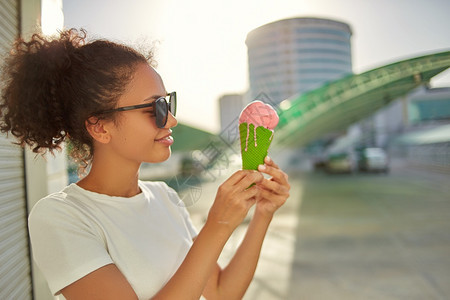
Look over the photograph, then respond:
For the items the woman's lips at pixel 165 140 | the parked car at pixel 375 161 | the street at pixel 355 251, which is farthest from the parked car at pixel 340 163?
the woman's lips at pixel 165 140

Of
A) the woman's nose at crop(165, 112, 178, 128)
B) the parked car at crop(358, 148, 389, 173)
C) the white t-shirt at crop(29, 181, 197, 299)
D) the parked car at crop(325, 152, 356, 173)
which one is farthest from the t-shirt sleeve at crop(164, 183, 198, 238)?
the parked car at crop(325, 152, 356, 173)

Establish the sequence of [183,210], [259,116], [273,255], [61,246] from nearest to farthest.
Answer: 1. [61,246]
2. [259,116]
3. [183,210]
4. [273,255]

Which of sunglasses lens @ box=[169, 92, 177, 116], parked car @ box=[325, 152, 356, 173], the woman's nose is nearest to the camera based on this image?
the woman's nose

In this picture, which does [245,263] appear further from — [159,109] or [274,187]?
[159,109]

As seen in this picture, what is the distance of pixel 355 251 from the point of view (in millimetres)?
5363

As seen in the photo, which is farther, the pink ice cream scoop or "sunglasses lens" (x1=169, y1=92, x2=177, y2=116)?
"sunglasses lens" (x1=169, y1=92, x2=177, y2=116)

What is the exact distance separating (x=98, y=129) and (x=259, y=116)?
610 millimetres

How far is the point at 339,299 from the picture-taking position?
3.71m

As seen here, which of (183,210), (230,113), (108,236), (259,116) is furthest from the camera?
(230,113)

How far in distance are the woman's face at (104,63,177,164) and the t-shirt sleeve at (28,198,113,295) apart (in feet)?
1.04

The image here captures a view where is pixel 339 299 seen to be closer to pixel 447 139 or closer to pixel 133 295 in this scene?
pixel 133 295

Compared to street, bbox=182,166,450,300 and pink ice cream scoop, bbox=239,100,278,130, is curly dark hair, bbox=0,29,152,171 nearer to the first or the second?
pink ice cream scoop, bbox=239,100,278,130

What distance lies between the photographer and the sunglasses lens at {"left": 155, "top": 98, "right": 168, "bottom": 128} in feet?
4.07

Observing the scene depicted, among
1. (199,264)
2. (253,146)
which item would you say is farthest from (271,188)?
(199,264)
